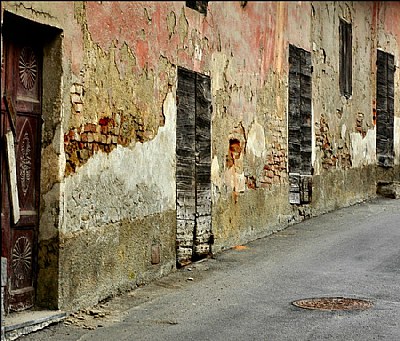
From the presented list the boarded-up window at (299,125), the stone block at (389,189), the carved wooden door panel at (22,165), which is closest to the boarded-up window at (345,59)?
the boarded-up window at (299,125)

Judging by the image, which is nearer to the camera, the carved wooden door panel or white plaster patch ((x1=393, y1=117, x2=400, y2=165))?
the carved wooden door panel

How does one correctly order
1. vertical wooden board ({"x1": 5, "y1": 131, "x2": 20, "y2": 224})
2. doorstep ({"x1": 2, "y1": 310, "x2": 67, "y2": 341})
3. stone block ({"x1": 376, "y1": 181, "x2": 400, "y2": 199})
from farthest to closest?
stone block ({"x1": 376, "y1": 181, "x2": 400, "y2": 199}) → vertical wooden board ({"x1": 5, "y1": 131, "x2": 20, "y2": 224}) → doorstep ({"x1": 2, "y1": 310, "x2": 67, "y2": 341})

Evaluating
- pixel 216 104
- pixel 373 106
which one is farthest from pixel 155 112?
pixel 373 106

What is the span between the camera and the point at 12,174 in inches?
250

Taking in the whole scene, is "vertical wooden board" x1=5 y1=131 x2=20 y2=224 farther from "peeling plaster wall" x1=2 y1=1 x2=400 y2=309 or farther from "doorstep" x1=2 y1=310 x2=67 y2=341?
"doorstep" x1=2 y1=310 x2=67 y2=341

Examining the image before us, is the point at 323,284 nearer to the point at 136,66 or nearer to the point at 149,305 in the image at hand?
the point at 149,305

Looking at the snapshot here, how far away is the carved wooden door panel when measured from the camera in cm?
641

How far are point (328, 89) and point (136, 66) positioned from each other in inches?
255

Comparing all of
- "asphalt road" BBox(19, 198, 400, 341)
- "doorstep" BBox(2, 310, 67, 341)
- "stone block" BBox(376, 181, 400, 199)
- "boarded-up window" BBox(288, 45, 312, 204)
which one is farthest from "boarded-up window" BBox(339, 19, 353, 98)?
"doorstep" BBox(2, 310, 67, 341)

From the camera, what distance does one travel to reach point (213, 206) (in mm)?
9961

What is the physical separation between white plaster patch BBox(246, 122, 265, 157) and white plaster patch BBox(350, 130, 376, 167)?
4.04 metres

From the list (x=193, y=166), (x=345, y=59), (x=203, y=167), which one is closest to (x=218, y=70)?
(x=203, y=167)

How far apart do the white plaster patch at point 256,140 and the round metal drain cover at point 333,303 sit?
371cm

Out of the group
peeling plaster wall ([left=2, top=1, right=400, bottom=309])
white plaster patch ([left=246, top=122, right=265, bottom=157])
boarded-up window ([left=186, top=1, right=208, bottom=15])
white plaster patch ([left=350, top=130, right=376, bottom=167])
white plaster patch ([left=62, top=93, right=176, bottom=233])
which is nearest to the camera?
peeling plaster wall ([left=2, top=1, right=400, bottom=309])
